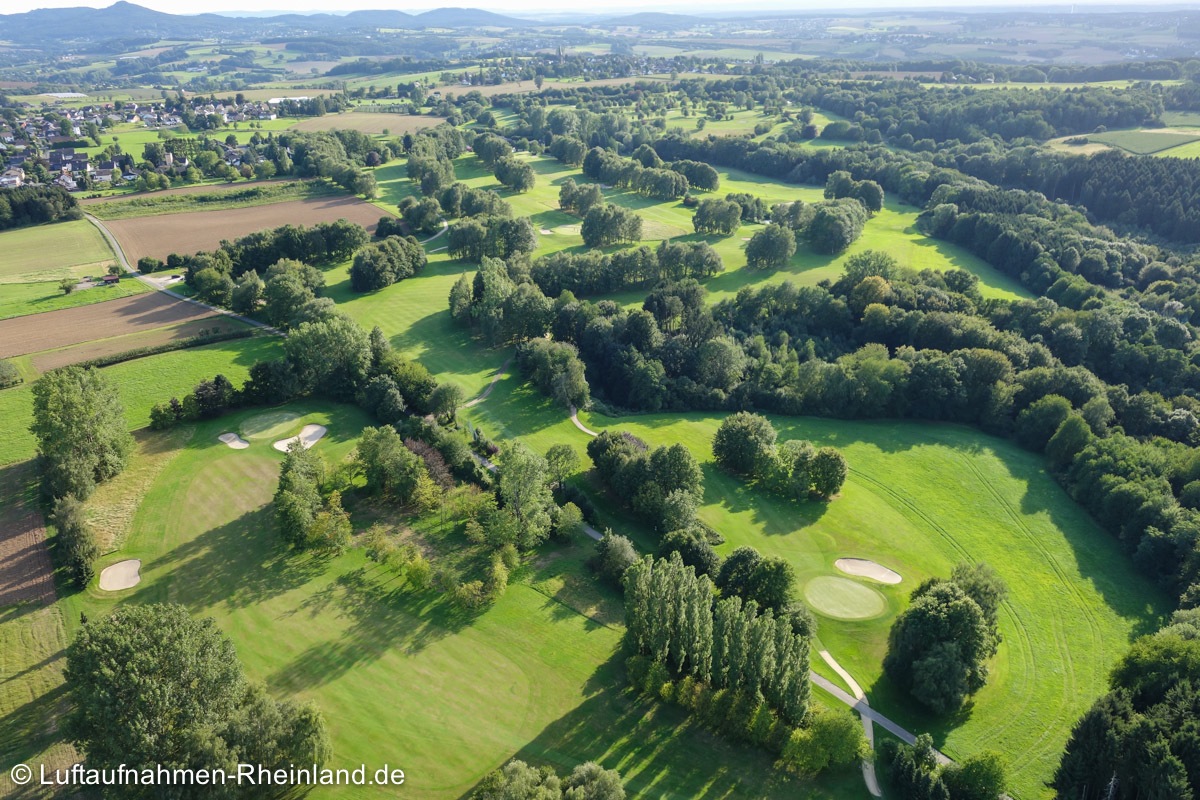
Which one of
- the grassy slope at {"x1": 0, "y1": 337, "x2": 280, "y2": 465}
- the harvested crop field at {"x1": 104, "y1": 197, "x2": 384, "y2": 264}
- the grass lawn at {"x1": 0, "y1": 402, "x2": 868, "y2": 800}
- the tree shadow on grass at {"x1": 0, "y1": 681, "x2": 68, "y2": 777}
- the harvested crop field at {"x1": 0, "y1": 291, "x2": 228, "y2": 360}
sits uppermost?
the harvested crop field at {"x1": 104, "y1": 197, "x2": 384, "y2": 264}

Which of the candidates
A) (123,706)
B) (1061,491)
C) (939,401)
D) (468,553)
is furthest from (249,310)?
(1061,491)

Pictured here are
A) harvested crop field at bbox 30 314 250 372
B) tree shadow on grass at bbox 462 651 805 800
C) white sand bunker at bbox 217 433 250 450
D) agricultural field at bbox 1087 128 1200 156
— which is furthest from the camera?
agricultural field at bbox 1087 128 1200 156

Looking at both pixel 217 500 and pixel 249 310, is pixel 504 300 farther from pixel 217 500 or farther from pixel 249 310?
pixel 217 500

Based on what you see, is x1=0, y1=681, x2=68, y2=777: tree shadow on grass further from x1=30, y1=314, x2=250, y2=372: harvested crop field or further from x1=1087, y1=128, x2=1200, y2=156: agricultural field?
x1=1087, y1=128, x2=1200, y2=156: agricultural field

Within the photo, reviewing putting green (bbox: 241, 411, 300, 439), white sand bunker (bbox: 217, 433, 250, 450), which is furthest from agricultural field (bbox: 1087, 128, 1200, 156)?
white sand bunker (bbox: 217, 433, 250, 450)

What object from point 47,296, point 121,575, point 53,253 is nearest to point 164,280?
point 47,296

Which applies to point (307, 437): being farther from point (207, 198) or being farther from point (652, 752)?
point (207, 198)

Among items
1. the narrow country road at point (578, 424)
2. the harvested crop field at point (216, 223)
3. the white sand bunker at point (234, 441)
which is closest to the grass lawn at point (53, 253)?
the harvested crop field at point (216, 223)
